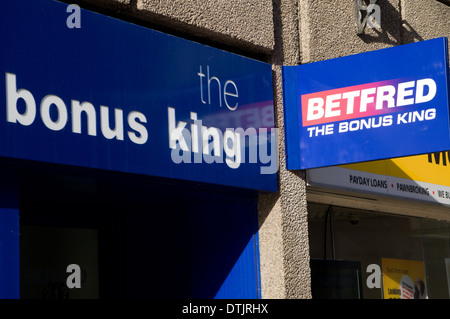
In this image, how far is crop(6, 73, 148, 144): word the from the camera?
515 cm

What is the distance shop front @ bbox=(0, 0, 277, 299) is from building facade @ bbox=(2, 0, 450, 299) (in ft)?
0.07

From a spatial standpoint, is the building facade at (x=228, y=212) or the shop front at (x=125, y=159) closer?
the shop front at (x=125, y=159)

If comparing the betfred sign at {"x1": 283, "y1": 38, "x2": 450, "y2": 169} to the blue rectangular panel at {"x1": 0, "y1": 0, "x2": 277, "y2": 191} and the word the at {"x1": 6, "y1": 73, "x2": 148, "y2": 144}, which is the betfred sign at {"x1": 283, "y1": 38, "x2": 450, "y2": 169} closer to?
the blue rectangular panel at {"x1": 0, "y1": 0, "x2": 277, "y2": 191}

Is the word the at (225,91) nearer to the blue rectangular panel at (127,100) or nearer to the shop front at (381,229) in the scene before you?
the blue rectangular panel at (127,100)

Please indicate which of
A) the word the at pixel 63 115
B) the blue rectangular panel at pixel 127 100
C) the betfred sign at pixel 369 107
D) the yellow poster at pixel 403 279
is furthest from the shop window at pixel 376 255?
the word the at pixel 63 115

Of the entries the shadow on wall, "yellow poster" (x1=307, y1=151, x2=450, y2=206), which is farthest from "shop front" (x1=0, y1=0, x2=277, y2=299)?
the shadow on wall

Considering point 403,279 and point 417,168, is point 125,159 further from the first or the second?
point 403,279

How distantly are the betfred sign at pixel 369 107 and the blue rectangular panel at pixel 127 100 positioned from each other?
319 millimetres

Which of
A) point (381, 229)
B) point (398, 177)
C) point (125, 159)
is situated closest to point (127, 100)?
point (125, 159)

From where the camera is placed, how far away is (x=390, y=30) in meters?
9.14

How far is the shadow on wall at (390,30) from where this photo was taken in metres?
8.90

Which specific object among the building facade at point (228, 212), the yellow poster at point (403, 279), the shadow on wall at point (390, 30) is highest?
the shadow on wall at point (390, 30)
